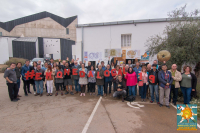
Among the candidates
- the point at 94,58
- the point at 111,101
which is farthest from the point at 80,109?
the point at 94,58

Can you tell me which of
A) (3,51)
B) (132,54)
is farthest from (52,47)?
(132,54)

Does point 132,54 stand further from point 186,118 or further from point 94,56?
point 186,118

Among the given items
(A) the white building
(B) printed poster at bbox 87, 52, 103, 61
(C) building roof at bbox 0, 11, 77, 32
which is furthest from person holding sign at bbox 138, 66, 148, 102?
(C) building roof at bbox 0, 11, 77, 32

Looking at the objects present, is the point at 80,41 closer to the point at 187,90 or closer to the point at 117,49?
the point at 117,49

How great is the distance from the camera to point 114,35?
11844mm

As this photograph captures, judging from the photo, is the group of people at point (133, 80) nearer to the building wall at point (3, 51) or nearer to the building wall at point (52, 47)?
the building wall at point (3, 51)

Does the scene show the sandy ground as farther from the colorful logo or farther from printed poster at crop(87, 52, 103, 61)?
printed poster at crop(87, 52, 103, 61)

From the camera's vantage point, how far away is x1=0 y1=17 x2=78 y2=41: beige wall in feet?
127

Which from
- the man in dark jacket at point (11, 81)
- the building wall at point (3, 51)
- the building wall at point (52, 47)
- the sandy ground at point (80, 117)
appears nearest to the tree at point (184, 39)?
the sandy ground at point (80, 117)

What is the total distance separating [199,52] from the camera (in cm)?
700

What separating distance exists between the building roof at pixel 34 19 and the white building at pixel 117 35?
111 feet

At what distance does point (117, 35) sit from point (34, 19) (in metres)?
39.0

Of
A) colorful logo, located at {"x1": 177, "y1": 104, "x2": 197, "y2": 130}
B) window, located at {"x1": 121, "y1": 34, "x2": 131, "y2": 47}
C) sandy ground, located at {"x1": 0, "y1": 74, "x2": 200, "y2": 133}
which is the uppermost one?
window, located at {"x1": 121, "y1": 34, "x2": 131, "y2": 47}

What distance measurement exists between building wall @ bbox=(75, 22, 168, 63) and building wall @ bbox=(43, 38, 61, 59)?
21.9 meters
